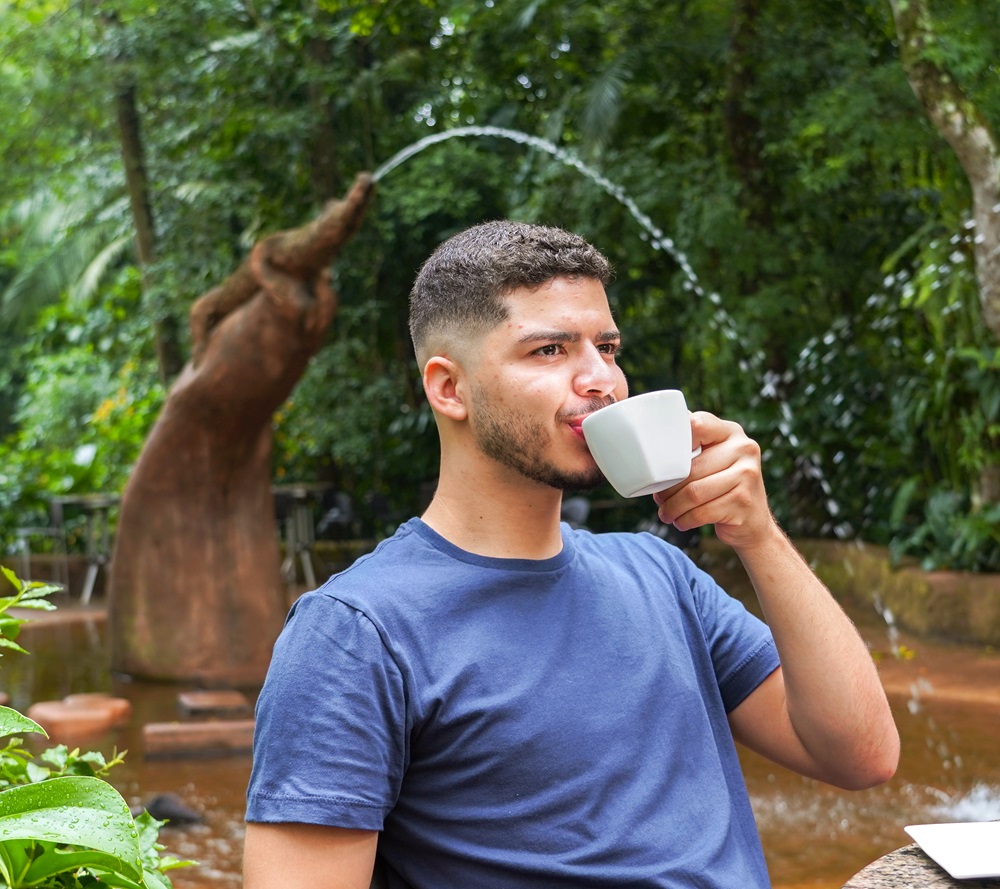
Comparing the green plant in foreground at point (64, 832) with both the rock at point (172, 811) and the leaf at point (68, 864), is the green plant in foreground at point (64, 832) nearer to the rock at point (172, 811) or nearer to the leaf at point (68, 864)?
the leaf at point (68, 864)

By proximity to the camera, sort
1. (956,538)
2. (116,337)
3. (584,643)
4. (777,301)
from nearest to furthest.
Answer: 1. (584,643)
2. (956,538)
3. (777,301)
4. (116,337)

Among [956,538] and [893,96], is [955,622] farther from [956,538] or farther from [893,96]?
[893,96]

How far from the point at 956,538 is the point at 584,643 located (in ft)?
18.4

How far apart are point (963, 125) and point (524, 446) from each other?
16.8 feet

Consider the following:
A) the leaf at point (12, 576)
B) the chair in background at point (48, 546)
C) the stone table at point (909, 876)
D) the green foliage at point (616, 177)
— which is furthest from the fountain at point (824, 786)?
the chair in background at point (48, 546)

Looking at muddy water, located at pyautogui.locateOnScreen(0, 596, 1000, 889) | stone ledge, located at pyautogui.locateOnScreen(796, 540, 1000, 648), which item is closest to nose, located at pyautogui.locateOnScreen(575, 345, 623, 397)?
muddy water, located at pyautogui.locateOnScreen(0, 596, 1000, 889)

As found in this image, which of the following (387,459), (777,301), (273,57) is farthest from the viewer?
(387,459)

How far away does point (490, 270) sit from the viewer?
1.50 meters

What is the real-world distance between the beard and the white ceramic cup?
4.6 inches

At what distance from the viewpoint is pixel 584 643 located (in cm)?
145

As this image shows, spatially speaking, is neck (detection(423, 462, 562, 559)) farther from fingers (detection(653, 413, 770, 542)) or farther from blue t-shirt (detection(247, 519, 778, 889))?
fingers (detection(653, 413, 770, 542))

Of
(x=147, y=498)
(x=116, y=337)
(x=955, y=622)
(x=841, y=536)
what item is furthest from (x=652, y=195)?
(x=116, y=337)

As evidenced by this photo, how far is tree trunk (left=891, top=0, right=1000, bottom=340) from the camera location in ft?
19.0

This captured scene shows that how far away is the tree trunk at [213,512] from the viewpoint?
18.5ft
